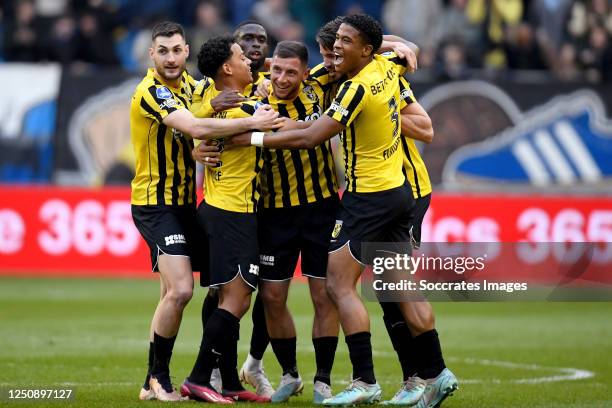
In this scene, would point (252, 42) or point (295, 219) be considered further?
point (252, 42)

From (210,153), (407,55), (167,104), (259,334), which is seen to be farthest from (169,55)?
(259,334)

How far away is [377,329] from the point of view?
46.1 feet

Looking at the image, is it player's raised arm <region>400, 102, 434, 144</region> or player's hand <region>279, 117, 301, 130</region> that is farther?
player's raised arm <region>400, 102, 434, 144</region>

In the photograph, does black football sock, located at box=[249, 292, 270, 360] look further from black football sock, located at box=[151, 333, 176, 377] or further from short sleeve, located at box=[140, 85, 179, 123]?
short sleeve, located at box=[140, 85, 179, 123]

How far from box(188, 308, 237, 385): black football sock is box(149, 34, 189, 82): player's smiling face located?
1.83 meters

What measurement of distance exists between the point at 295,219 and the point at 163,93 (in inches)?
52.1

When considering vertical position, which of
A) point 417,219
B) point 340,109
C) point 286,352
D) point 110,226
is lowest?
point 110,226

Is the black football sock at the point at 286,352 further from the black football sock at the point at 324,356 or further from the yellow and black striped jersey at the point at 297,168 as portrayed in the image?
the yellow and black striped jersey at the point at 297,168

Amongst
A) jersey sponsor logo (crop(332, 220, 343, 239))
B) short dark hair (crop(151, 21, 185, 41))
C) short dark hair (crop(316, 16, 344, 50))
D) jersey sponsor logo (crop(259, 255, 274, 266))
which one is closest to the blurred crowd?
short dark hair (crop(151, 21, 185, 41))

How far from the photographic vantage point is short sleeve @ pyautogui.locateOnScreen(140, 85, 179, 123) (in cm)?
862

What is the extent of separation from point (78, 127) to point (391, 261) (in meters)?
11.5

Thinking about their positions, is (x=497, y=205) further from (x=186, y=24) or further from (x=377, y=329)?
(x=186, y=24)

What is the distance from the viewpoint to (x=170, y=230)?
347 inches

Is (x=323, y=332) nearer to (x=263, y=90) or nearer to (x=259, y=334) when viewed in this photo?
(x=259, y=334)
